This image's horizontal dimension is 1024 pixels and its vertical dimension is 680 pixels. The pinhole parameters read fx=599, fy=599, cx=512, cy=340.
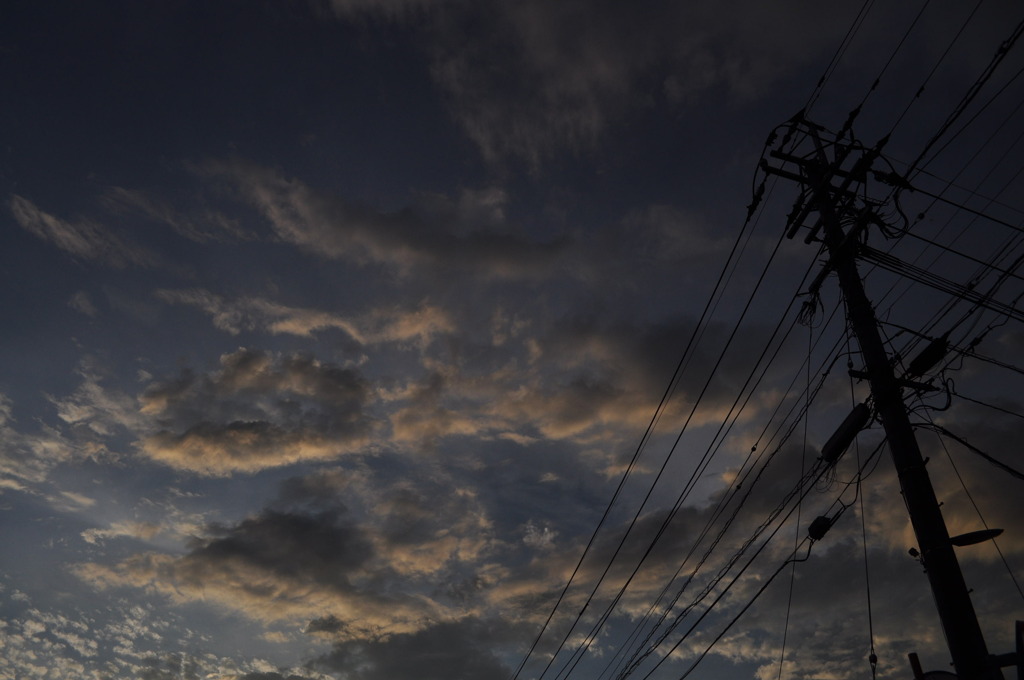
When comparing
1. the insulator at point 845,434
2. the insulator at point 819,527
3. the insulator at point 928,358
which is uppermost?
the insulator at point 928,358

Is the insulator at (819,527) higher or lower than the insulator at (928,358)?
lower

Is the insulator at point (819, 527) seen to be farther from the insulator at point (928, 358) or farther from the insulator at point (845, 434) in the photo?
the insulator at point (928, 358)

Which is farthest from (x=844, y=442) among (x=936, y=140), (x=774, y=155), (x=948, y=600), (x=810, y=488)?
(x=774, y=155)

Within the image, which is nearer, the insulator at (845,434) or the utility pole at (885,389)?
the utility pole at (885,389)

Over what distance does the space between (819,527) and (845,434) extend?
2002 millimetres

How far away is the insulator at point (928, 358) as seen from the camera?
1103 centimetres

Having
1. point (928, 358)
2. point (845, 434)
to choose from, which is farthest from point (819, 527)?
point (928, 358)

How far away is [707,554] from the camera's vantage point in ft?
50.9

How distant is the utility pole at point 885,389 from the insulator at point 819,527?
2177mm

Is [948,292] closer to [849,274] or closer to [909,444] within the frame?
[849,274]

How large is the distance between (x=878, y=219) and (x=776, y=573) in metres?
8.01

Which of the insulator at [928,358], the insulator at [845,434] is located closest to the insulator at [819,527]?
the insulator at [845,434]

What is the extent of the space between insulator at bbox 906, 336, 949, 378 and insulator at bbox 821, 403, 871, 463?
1067mm

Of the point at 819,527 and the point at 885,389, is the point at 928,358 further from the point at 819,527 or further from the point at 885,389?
the point at 819,527
